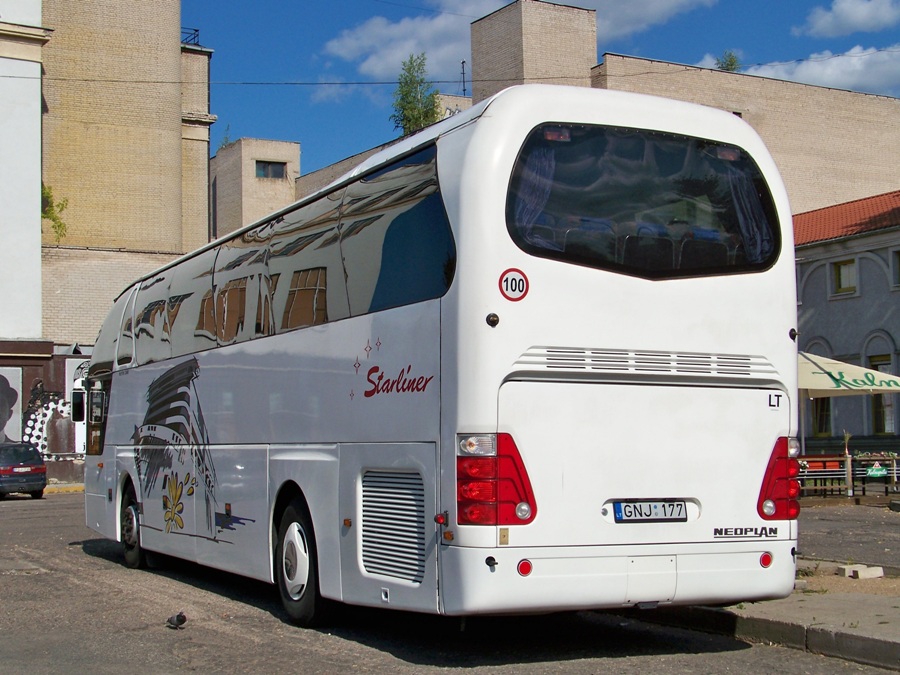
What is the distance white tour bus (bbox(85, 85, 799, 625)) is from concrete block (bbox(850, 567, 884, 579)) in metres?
3.64

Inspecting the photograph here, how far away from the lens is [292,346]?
10312mm

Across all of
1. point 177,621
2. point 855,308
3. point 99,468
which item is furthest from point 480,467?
point 855,308

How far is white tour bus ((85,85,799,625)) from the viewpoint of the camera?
25.2 feet

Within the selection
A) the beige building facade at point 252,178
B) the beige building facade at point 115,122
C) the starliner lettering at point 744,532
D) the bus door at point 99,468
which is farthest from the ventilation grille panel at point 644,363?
the beige building facade at point 252,178

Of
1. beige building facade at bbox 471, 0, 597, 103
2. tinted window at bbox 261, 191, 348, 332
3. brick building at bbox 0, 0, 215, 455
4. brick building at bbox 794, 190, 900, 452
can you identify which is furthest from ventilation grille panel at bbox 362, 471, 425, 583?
beige building facade at bbox 471, 0, 597, 103

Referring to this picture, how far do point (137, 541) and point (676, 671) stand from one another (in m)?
9.02

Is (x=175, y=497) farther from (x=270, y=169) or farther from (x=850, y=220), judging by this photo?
(x=270, y=169)

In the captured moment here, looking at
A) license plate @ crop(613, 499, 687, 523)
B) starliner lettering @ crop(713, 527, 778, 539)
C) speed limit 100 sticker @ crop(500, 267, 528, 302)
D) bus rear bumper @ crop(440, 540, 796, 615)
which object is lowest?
bus rear bumper @ crop(440, 540, 796, 615)

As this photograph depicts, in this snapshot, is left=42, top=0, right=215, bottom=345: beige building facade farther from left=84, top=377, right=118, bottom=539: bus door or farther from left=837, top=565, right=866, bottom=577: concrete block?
left=837, top=565, right=866, bottom=577: concrete block

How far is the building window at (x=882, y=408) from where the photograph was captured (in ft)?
121

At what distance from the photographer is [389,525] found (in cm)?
848

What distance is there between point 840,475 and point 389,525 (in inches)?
747

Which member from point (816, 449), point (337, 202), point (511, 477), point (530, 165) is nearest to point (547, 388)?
point (511, 477)

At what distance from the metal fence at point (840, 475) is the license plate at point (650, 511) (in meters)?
17.5
